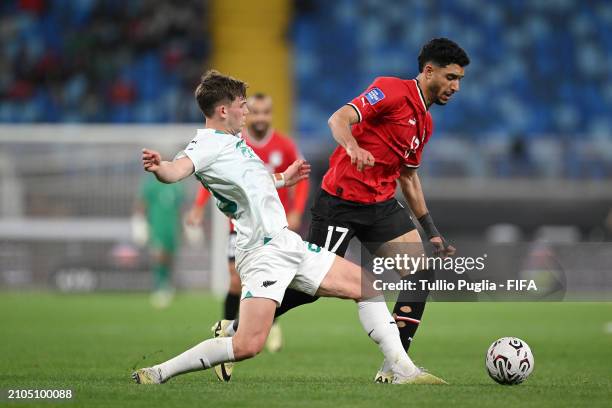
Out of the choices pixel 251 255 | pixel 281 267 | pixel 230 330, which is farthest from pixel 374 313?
pixel 230 330

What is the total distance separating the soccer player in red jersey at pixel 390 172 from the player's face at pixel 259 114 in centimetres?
261

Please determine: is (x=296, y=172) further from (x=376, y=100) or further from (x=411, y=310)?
(x=411, y=310)

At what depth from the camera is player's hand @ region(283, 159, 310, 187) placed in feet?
20.3

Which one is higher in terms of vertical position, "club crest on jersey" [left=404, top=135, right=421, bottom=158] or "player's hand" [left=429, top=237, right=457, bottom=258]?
"club crest on jersey" [left=404, top=135, right=421, bottom=158]

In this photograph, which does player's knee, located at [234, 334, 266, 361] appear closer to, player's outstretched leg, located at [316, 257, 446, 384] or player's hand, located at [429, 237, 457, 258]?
player's outstretched leg, located at [316, 257, 446, 384]

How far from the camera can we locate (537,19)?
79.3 ft

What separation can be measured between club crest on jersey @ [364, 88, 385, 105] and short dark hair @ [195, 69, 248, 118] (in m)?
0.90

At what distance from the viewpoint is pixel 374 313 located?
20.2 feet

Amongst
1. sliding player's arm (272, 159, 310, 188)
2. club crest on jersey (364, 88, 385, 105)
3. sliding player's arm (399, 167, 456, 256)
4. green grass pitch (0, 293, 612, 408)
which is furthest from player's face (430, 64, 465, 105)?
green grass pitch (0, 293, 612, 408)

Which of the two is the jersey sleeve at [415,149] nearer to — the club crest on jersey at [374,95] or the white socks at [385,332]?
the club crest on jersey at [374,95]

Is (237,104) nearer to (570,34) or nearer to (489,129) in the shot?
(489,129)

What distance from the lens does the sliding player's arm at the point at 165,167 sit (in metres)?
5.23

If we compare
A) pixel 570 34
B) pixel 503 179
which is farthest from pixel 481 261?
pixel 570 34

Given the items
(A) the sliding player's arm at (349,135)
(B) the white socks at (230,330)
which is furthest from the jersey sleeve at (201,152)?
(B) the white socks at (230,330)
